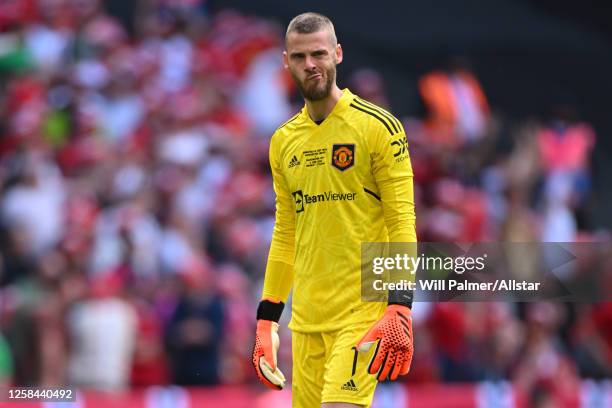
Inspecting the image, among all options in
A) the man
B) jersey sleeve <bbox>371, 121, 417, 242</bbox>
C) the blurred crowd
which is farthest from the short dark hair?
the blurred crowd

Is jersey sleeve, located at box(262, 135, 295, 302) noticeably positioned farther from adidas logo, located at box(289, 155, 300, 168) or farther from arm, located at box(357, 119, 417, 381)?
arm, located at box(357, 119, 417, 381)

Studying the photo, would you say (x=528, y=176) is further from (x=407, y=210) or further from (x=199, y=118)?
(x=407, y=210)

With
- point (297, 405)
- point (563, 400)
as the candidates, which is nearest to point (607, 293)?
point (563, 400)

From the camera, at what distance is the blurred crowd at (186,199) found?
9.95 metres

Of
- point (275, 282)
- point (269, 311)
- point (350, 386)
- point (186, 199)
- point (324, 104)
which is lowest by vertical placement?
point (350, 386)

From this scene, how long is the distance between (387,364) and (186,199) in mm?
5681

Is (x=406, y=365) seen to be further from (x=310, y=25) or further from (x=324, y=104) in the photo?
(x=310, y=25)

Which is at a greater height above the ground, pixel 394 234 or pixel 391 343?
pixel 394 234

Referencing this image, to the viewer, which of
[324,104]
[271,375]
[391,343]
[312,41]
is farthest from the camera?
[271,375]

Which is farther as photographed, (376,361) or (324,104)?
(324,104)

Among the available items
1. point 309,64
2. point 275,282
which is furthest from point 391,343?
point 309,64

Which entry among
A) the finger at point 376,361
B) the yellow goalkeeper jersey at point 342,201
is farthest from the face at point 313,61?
the finger at point 376,361

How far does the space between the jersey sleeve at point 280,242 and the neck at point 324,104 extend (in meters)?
0.28

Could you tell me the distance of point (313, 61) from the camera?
228 inches
